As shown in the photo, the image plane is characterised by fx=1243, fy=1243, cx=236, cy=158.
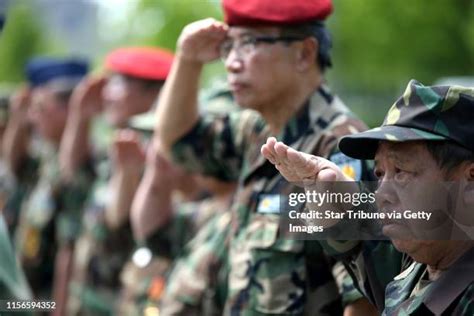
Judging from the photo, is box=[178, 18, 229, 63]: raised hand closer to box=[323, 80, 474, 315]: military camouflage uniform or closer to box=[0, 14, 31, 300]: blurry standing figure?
box=[0, 14, 31, 300]: blurry standing figure

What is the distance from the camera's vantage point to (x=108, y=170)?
724cm

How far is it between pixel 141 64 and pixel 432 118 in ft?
13.1

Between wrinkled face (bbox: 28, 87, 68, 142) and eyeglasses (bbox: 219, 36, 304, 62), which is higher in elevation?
eyeglasses (bbox: 219, 36, 304, 62)

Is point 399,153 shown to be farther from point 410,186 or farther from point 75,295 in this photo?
point 75,295

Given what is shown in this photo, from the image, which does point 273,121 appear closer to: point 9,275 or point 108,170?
point 9,275

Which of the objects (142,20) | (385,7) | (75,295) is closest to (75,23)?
(142,20)

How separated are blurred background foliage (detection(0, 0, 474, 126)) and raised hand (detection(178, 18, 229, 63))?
6.52 metres

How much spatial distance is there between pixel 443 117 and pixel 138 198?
328 cm

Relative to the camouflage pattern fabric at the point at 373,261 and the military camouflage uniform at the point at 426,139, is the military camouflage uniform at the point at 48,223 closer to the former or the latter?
the camouflage pattern fabric at the point at 373,261

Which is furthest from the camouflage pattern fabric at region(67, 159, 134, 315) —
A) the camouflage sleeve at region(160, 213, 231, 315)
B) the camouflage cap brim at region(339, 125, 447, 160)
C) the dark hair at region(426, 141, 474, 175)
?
the dark hair at region(426, 141, 474, 175)

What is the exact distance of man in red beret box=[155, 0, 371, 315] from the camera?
158 inches

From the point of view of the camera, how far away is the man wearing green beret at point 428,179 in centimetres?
290

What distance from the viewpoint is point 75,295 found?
694 cm

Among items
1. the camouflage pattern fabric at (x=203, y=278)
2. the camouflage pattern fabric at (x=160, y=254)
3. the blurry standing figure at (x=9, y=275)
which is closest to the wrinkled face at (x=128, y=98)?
the camouflage pattern fabric at (x=160, y=254)
